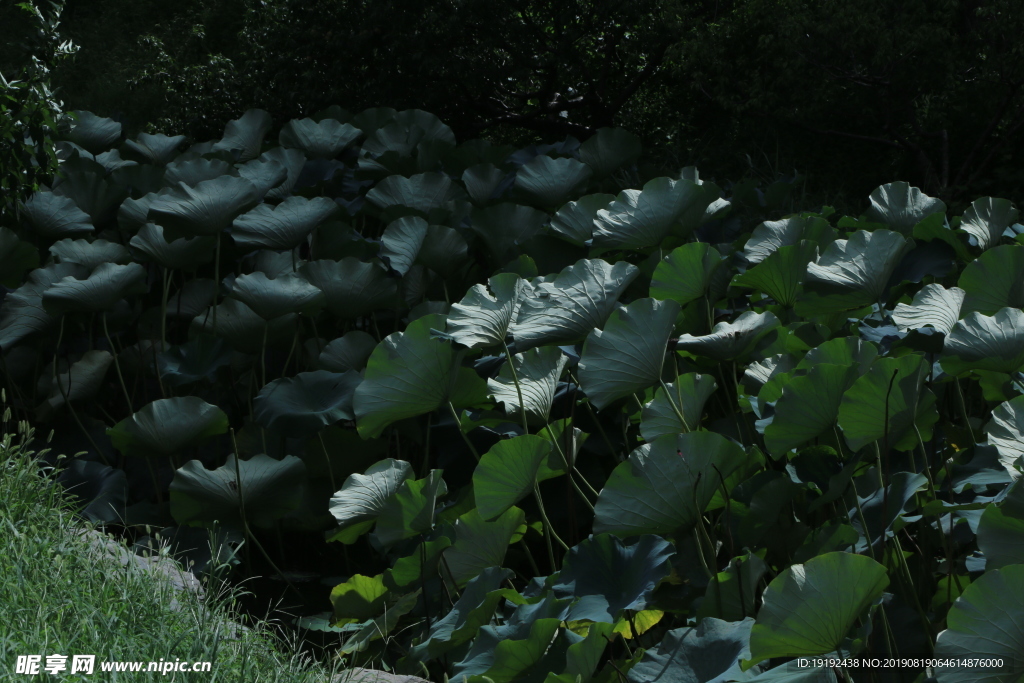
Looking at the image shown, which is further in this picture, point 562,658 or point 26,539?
point 26,539

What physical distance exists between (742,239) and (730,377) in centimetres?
78

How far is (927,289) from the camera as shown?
2119mm

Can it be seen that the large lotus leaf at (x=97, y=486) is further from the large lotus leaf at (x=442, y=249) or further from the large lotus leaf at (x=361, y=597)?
the large lotus leaf at (x=442, y=249)

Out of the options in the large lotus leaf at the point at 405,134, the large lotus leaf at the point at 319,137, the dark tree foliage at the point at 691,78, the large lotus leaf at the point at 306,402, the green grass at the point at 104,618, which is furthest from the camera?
the dark tree foliage at the point at 691,78

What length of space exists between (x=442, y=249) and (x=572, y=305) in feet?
4.49

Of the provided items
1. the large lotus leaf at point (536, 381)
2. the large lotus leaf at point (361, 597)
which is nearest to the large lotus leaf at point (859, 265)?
the large lotus leaf at point (536, 381)

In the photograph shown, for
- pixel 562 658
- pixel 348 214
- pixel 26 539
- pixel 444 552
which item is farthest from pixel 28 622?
pixel 348 214

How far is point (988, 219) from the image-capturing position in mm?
2850

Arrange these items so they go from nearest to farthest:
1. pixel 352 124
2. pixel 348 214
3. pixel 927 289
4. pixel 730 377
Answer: pixel 927 289, pixel 730 377, pixel 348 214, pixel 352 124

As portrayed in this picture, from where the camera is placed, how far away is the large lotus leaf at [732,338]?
2.06 meters

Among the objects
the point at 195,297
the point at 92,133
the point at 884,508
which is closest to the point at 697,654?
the point at 884,508

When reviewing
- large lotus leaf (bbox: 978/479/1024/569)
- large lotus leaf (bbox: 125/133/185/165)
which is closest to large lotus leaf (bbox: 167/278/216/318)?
large lotus leaf (bbox: 125/133/185/165)

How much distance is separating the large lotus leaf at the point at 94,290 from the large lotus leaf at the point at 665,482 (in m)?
2.17

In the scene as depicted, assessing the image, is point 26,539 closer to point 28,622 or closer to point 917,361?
point 28,622
